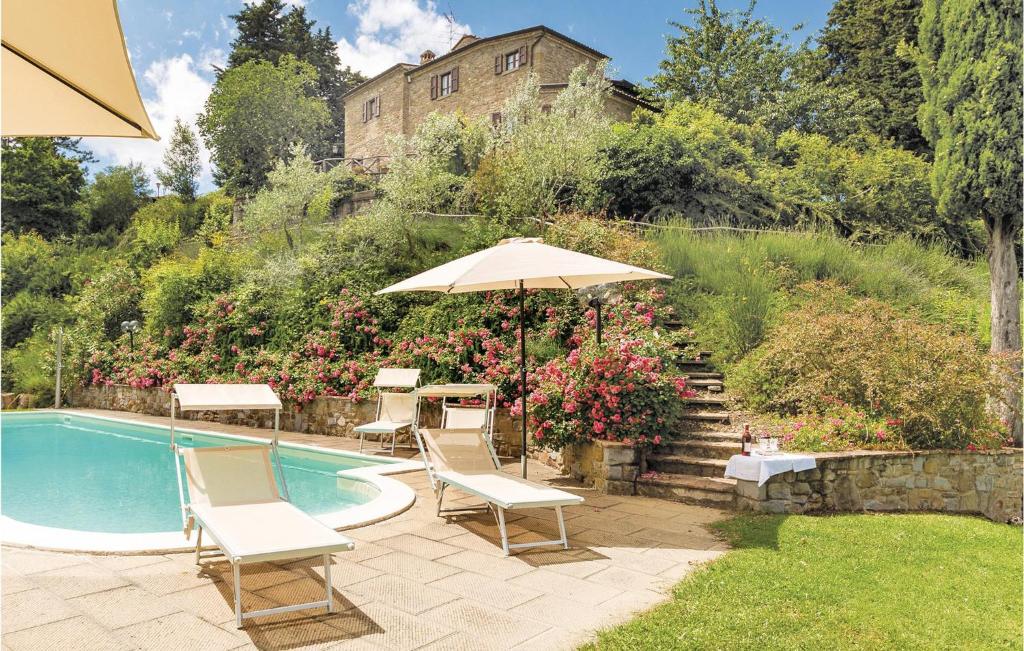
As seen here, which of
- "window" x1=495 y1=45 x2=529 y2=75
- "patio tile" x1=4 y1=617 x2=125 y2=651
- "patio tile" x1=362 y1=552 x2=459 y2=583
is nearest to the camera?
"patio tile" x1=4 y1=617 x2=125 y2=651

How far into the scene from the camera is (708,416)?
8.23 metres

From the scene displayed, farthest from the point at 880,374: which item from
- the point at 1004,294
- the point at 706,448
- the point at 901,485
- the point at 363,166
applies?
the point at 363,166

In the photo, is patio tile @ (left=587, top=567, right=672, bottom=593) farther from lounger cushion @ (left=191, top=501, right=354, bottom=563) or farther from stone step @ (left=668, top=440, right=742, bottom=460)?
stone step @ (left=668, top=440, right=742, bottom=460)

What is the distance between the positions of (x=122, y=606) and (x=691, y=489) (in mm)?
5051

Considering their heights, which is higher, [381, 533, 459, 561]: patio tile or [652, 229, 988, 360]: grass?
[652, 229, 988, 360]: grass

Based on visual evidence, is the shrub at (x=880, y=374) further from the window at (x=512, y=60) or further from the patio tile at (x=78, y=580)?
the window at (x=512, y=60)

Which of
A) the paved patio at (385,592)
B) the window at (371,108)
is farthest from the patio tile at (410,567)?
the window at (371,108)

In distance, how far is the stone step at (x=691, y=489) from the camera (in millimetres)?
6645

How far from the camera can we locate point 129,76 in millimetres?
3059

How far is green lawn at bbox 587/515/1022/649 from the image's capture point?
11.5 feet

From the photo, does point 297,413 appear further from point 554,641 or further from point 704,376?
point 554,641

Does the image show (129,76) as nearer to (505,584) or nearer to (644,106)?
(505,584)

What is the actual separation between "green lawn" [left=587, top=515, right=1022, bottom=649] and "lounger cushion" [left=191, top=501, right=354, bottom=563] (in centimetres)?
161

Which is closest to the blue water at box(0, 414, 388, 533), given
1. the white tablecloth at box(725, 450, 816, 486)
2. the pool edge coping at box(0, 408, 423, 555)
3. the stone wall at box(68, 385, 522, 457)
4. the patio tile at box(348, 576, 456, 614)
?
the pool edge coping at box(0, 408, 423, 555)
